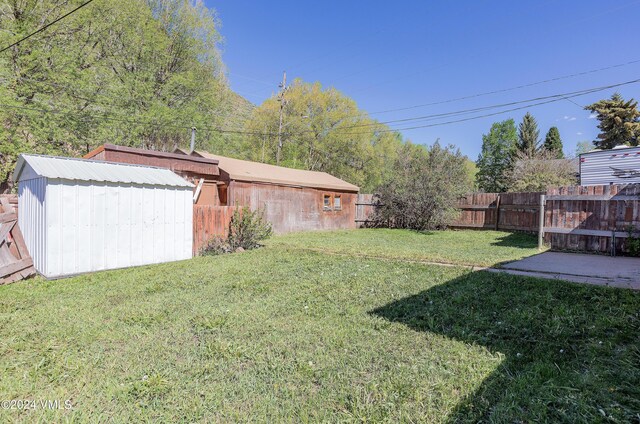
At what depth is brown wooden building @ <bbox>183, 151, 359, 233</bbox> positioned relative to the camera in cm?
1224

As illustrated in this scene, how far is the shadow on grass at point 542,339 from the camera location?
6.56 feet

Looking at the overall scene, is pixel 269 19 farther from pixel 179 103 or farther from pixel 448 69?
pixel 448 69

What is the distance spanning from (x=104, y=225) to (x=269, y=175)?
25.8 ft

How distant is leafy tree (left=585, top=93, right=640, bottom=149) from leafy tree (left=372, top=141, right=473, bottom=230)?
743 inches

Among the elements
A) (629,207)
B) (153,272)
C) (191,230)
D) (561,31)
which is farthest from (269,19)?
(629,207)

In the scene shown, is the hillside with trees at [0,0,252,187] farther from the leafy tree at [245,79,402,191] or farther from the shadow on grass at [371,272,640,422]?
the shadow on grass at [371,272,640,422]

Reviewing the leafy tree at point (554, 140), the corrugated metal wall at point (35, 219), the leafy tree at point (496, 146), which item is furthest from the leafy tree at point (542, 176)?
the corrugated metal wall at point (35, 219)

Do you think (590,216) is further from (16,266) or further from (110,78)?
(110,78)

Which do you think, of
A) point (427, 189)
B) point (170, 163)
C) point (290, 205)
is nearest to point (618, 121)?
point (427, 189)

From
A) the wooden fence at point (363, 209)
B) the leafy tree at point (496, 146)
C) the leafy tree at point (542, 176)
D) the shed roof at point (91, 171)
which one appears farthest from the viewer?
the leafy tree at point (496, 146)

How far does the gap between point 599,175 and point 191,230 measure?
42.8 ft

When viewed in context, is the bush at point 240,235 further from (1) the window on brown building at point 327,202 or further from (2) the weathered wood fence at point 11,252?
(1) the window on brown building at point 327,202

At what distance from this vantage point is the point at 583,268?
5.54 meters

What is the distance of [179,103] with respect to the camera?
20.7 m
